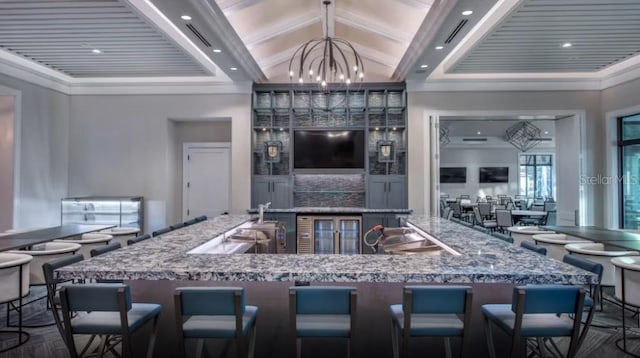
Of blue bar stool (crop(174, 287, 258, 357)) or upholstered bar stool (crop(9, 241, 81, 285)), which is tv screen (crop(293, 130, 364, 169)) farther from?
blue bar stool (crop(174, 287, 258, 357))

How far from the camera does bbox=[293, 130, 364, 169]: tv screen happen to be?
7.14 meters

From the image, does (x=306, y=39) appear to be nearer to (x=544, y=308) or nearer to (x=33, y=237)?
(x=33, y=237)

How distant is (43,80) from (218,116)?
3.08 meters

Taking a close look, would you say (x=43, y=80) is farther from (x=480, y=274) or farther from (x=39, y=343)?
(x=480, y=274)

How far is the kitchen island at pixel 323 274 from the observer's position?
195 centimetres

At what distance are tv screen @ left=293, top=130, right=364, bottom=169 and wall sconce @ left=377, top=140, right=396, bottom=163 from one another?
0.38 meters

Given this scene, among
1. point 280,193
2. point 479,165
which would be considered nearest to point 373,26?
point 280,193

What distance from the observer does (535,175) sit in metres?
15.7

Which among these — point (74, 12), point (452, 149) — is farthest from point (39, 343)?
point (452, 149)

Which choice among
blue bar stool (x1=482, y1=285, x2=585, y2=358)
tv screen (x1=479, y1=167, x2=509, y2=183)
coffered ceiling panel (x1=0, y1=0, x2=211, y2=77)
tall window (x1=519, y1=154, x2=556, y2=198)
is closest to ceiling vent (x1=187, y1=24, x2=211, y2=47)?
coffered ceiling panel (x1=0, y1=0, x2=211, y2=77)

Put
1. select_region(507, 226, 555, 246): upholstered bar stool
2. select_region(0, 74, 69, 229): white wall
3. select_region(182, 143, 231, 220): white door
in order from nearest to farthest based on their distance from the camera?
select_region(507, 226, 555, 246): upholstered bar stool → select_region(0, 74, 69, 229): white wall → select_region(182, 143, 231, 220): white door

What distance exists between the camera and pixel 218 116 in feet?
23.7

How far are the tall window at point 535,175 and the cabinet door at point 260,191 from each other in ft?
41.9

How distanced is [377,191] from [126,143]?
16.4 feet
